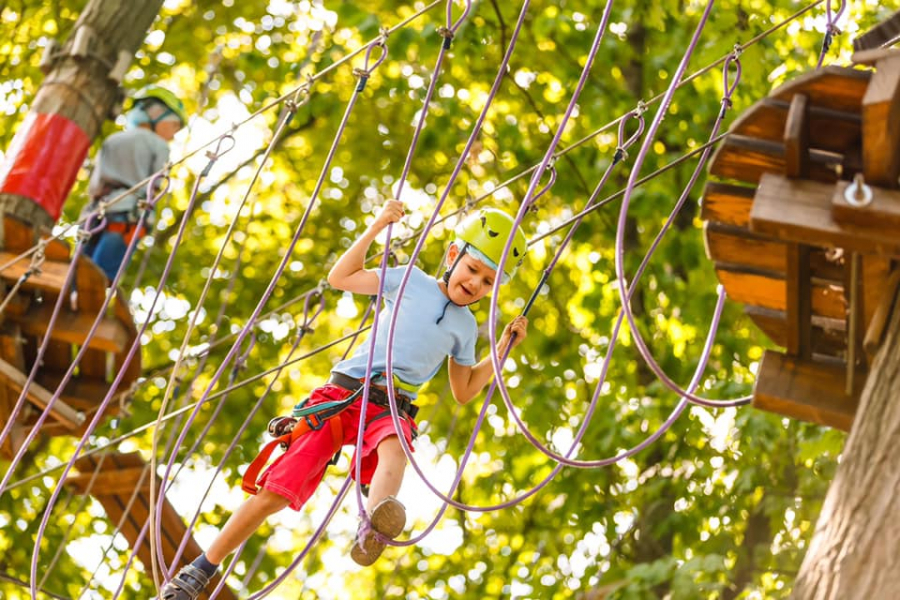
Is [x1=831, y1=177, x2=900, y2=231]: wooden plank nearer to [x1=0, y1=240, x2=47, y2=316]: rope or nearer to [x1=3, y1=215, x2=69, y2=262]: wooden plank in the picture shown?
[x1=0, y1=240, x2=47, y2=316]: rope

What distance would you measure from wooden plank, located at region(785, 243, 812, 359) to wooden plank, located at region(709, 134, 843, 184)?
185 millimetres

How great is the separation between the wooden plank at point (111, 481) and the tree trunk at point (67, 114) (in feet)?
3.54

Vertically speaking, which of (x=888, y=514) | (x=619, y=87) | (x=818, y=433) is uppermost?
(x=619, y=87)

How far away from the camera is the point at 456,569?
8.10m

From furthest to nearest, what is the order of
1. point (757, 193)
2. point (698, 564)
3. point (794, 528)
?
point (794, 528) < point (698, 564) < point (757, 193)

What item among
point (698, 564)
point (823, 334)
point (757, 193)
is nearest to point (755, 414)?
point (698, 564)

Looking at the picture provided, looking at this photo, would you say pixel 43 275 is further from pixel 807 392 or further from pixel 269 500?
pixel 807 392

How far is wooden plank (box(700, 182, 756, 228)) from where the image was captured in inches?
105

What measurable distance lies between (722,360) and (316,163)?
10.8 feet

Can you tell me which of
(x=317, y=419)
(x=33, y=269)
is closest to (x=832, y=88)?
(x=317, y=419)

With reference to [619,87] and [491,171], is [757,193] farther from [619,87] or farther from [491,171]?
[491,171]

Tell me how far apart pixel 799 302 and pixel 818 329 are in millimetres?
182

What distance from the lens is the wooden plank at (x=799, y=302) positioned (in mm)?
2734

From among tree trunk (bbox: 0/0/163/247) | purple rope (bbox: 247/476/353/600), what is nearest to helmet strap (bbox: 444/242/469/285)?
purple rope (bbox: 247/476/353/600)
